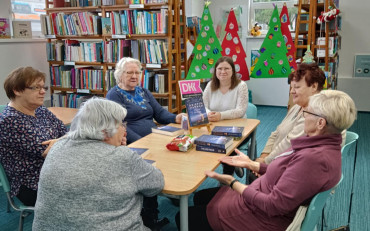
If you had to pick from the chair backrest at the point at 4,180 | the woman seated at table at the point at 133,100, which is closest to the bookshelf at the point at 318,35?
the woman seated at table at the point at 133,100

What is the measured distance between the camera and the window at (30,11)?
16.1ft

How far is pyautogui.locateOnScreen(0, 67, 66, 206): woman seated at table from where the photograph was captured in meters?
1.93

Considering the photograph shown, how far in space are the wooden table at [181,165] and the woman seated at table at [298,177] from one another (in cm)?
17

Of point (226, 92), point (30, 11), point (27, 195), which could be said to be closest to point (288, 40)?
point (226, 92)

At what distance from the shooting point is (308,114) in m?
1.49

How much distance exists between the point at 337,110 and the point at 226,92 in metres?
1.79

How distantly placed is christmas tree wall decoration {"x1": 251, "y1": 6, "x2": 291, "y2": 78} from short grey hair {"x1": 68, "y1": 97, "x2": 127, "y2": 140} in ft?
10.6

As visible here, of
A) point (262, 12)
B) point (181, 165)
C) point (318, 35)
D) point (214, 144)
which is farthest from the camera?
point (262, 12)

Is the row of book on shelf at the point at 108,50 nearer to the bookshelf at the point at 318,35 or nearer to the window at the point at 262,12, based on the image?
the bookshelf at the point at 318,35

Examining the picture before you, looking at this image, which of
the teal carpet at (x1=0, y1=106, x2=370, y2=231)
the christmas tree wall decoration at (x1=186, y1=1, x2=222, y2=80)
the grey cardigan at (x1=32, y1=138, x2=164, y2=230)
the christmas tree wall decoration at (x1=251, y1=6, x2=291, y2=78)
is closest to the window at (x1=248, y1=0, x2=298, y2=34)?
the christmas tree wall decoration at (x1=251, y1=6, x2=291, y2=78)

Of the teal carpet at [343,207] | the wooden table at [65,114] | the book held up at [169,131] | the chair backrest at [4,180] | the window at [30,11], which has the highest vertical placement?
the window at [30,11]

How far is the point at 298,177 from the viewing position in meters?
1.35

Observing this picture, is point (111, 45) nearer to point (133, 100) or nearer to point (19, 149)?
point (133, 100)

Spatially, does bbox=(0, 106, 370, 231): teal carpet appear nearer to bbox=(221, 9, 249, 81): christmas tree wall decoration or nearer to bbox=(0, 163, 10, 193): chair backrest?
bbox=(0, 163, 10, 193): chair backrest
